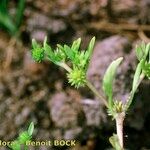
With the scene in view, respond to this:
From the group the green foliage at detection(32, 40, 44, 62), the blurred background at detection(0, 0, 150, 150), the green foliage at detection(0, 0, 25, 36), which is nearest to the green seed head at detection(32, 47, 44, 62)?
the green foliage at detection(32, 40, 44, 62)

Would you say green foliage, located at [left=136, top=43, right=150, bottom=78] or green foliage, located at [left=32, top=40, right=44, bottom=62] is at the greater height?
green foliage, located at [left=32, top=40, right=44, bottom=62]

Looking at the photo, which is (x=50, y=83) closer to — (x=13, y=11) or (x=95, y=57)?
(x=95, y=57)

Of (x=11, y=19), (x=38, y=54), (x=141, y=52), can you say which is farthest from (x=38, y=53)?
(x=11, y=19)

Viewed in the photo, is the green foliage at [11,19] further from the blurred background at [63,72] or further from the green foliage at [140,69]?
the green foliage at [140,69]

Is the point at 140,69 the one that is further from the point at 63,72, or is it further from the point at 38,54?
the point at 63,72

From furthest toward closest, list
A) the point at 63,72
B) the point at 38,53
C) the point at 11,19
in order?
the point at 11,19
the point at 63,72
the point at 38,53

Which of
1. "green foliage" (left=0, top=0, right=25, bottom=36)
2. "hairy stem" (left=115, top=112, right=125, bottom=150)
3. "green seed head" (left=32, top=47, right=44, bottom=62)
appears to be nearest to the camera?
"hairy stem" (left=115, top=112, right=125, bottom=150)

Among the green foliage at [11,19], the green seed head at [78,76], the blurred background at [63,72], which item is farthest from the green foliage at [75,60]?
the green foliage at [11,19]

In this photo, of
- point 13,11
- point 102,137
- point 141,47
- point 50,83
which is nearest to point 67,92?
point 50,83

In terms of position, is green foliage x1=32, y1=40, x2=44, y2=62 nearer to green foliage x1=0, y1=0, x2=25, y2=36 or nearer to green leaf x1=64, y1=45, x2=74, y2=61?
green leaf x1=64, y1=45, x2=74, y2=61

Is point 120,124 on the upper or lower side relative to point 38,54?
lower
